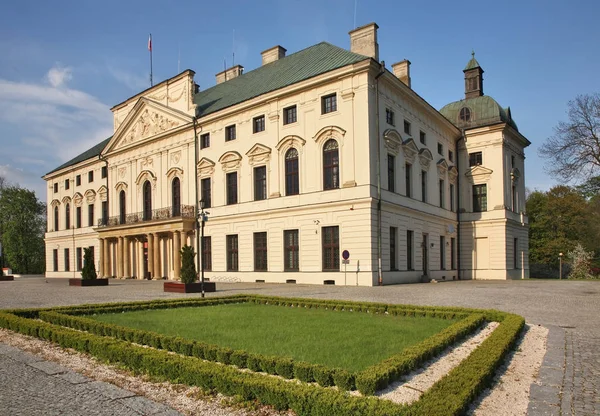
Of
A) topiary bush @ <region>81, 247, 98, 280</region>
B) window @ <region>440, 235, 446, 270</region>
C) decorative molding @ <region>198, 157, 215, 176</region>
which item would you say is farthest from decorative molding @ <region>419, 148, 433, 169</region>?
topiary bush @ <region>81, 247, 98, 280</region>

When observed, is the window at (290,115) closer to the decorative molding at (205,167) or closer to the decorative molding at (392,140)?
the decorative molding at (392,140)

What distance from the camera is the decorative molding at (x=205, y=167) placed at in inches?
1399


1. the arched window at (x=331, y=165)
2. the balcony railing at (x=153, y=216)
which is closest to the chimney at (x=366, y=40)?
the arched window at (x=331, y=165)

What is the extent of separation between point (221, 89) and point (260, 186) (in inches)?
461

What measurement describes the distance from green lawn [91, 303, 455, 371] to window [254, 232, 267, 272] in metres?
16.8

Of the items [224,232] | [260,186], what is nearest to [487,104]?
[260,186]

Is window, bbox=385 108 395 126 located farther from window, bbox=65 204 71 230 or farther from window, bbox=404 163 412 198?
window, bbox=65 204 71 230

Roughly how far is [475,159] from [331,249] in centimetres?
1895

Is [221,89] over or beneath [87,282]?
over

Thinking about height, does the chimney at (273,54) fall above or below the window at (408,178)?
above

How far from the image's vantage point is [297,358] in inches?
292

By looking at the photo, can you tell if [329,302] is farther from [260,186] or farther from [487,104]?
[487,104]

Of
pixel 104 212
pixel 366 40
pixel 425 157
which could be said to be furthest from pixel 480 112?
pixel 104 212

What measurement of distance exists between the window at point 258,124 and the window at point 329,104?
5035mm
